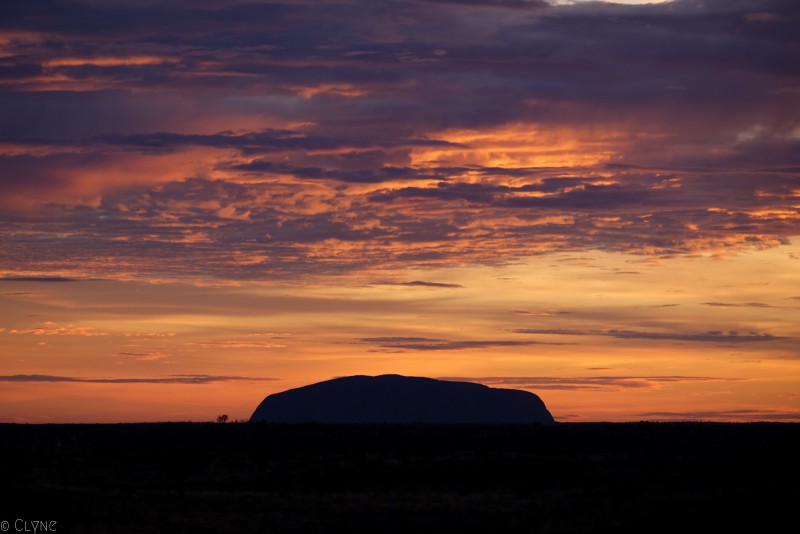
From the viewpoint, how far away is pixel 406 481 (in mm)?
53188

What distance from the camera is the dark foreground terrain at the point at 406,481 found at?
117 ft

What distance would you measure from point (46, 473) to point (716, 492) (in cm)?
3637

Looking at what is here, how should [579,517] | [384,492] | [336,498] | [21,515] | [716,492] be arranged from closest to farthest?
[21,515]
[579,517]
[716,492]
[336,498]
[384,492]

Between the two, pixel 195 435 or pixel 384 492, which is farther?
pixel 195 435

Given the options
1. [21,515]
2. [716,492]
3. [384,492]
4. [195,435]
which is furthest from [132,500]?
[195,435]

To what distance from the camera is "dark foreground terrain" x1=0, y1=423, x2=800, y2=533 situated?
117ft

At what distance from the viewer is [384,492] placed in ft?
160

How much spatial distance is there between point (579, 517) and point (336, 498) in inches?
499

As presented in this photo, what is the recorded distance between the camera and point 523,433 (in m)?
81.8

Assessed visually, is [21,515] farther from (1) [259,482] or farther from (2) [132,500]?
(1) [259,482]

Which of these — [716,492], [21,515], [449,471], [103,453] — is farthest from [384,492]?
[103,453]

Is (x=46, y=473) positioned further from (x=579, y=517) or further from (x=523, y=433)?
(x=523, y=433)

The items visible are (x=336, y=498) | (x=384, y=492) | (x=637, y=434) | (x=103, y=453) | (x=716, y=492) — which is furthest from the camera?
(x=637, y=434)

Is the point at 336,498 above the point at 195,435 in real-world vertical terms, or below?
below
